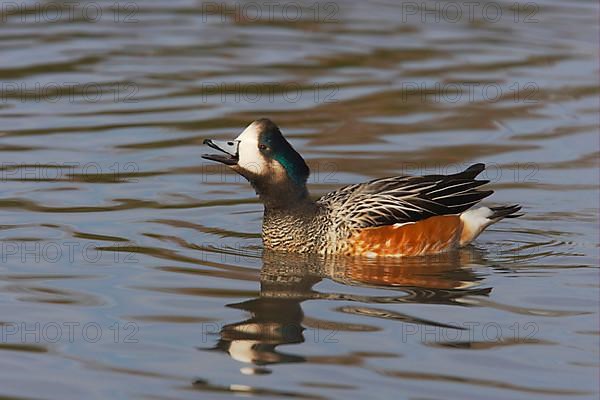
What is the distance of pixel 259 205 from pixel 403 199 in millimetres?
1615

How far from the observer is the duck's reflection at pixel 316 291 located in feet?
26.7

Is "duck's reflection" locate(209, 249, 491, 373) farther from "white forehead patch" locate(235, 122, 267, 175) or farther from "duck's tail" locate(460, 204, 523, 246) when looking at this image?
"white forehead patch" locate(235, 122, 267, 175)

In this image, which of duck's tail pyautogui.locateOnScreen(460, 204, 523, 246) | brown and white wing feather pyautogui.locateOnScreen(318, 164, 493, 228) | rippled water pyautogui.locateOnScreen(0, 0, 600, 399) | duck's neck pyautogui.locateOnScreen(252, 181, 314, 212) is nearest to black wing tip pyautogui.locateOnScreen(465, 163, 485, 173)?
brown and white wing feather pyautogui.locateOnScreen(318, 164, 493, 228)

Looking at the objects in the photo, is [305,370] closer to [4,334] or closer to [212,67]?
[4,334]

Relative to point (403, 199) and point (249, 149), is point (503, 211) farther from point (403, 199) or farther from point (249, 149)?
point (249, 149)

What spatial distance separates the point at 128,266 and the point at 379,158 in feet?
12.4

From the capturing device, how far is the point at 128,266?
9742 mm

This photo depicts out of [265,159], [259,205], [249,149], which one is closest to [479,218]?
[265,159]

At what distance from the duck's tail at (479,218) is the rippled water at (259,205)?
0.14 metres

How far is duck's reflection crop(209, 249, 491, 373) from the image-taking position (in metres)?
8.14

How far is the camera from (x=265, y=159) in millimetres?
10078

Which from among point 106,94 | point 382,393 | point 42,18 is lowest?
point 382,393

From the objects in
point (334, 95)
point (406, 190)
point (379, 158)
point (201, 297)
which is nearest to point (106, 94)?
point (334, 95)

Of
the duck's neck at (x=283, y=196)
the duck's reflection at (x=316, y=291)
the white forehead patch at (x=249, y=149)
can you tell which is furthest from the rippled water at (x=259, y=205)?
the white forehead patch at (x=249, y=149)
